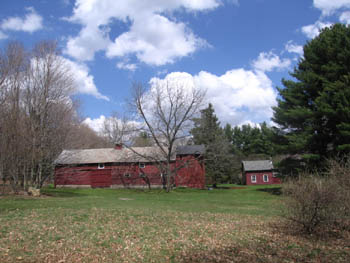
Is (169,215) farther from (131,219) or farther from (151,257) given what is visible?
(151,257)

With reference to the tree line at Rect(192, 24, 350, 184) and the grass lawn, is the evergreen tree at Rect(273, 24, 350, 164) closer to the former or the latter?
the tree line at Rect(192, 24, 350, 184)

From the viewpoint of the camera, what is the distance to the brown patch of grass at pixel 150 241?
6875mm

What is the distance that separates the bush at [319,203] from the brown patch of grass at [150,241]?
0.43m

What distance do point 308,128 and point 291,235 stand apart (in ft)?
54.8

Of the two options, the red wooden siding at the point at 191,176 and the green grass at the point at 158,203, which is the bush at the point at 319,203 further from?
the red wooden siding at the point at 191,176

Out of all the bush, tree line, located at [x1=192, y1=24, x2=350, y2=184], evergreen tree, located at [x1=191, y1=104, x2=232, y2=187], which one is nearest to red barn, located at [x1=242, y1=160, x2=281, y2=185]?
evergreen tree, located at [x1=191, y1=104, x2=232, y2=187]

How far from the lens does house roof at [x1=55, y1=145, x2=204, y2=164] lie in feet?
105

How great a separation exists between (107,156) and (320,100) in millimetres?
23409

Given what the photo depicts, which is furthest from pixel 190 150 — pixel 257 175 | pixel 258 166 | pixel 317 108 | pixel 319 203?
pixel 319 203

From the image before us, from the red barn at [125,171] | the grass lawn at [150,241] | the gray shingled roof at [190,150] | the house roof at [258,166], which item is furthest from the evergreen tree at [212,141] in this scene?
the grass lawn at [150,241]

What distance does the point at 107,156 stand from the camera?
34062mm

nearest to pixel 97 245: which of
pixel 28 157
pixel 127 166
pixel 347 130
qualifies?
pixel 28 157

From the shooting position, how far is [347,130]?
20.8 meters

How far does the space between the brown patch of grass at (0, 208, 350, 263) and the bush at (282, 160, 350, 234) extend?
0.43 m
